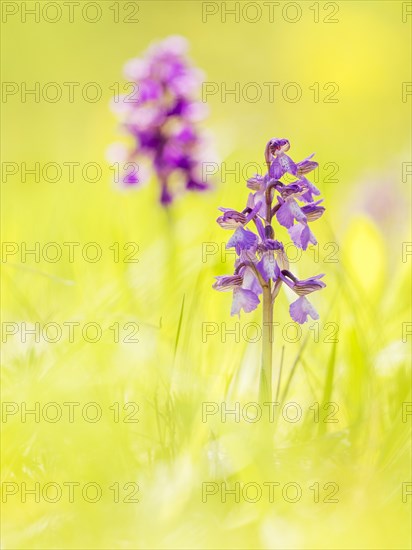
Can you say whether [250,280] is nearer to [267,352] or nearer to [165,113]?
[267,352]

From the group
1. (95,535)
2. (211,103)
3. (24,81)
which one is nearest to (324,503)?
(95,535)

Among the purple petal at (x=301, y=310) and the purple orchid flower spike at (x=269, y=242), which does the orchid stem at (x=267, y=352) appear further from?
the purple petal at (x=301, y=310)

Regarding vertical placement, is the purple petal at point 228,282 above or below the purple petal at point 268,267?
below

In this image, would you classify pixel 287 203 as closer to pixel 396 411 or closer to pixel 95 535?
pixel 396 411

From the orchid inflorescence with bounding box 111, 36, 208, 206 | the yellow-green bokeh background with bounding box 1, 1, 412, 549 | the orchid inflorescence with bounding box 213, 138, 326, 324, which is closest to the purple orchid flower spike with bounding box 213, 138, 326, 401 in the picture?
the orchid inflorescence with bounding box 213, 138, 326, 324

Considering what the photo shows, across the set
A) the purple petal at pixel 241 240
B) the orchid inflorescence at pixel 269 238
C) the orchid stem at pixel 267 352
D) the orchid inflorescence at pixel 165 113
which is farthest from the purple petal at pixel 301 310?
the orchid inflorescence at pixel 165 113

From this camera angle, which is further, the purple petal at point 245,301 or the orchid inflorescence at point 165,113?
the orchid inflorescence at point 165,113

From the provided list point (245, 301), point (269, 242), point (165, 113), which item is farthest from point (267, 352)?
point (165, 113)
